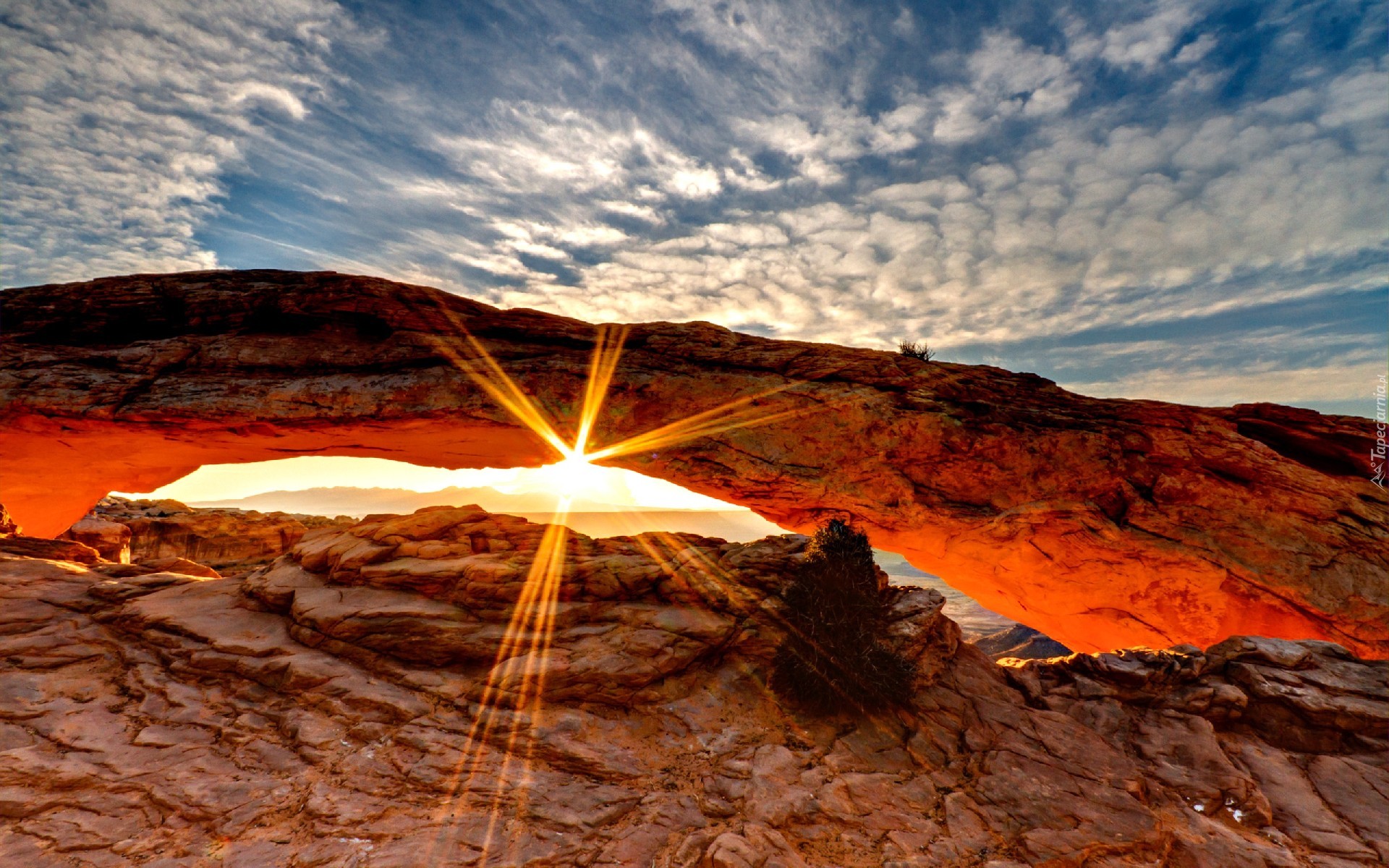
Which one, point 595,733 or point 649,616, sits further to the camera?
point 649,616

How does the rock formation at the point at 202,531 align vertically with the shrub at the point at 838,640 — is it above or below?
below

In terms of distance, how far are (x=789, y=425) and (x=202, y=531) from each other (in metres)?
36.8

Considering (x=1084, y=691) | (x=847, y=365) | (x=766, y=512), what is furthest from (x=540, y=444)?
(x=1084, y=691)

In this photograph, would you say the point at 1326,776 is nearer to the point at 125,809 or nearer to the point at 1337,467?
the point at 1337,467

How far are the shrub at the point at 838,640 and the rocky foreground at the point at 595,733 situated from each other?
53 centimetres

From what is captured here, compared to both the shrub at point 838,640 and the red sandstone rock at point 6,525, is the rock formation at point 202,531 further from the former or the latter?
the shrub at point 838,640

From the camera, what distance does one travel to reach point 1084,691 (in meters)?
14.2

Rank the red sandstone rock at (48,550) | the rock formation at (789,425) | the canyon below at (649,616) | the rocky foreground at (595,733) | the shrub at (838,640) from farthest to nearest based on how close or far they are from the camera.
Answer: the rock formation at (789,425) → the red sandstone rock at (48,550) → the shrub at (838,640) → the canyon below at (649,616) → the rocky foreground at (595,733)

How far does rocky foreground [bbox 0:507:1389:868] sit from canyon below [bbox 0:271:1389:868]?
7cm

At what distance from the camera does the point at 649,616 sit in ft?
44.2

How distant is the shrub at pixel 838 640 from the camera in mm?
12367

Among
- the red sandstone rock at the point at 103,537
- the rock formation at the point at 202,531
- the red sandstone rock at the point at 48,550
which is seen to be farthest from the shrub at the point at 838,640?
the red sandstone rock at the point at 103,537

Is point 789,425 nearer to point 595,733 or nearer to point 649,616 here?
point 649,616

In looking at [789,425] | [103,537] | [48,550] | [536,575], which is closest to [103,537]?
[103,537]
